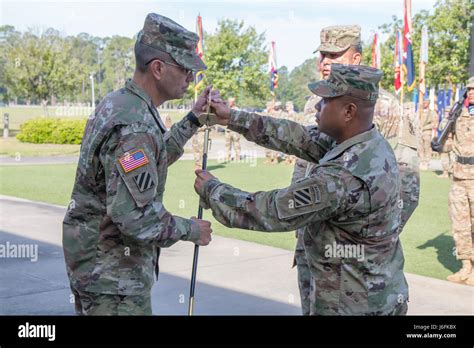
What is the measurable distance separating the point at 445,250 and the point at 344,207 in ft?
23.3

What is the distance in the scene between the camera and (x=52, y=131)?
102 feet

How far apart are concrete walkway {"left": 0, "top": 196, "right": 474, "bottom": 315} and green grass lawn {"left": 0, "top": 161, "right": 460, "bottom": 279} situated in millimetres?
879

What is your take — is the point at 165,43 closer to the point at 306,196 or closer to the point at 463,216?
the point at 306,196

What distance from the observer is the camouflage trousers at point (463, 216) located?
7.94 metres

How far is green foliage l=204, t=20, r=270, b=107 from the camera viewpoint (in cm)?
3256

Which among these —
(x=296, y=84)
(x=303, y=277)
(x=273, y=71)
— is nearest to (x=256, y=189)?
(x=303, y=277)

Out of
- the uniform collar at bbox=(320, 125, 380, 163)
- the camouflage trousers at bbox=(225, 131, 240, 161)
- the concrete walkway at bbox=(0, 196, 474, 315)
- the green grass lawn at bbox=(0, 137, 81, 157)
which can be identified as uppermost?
the uniform collar at bbox=(320, 125, 380, 163)

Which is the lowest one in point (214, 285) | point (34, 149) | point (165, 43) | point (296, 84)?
point (34, 149)

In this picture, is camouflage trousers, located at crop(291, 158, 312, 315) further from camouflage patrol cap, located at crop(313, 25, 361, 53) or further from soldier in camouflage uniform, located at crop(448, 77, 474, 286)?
soldier in camouflage uniform, located at crop(448, 77, 474, 286)

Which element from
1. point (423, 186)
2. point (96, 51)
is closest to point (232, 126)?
point (423, 186)

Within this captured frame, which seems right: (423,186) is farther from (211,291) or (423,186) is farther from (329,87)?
(329,87)

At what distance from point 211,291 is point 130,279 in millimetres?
3874

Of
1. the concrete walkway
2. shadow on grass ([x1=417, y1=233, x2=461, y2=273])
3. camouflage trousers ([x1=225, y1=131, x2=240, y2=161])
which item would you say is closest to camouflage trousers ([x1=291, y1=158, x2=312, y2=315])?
the concrete walkway
